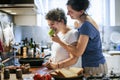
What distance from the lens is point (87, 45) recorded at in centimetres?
223

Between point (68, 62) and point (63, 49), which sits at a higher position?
point (63, 49)

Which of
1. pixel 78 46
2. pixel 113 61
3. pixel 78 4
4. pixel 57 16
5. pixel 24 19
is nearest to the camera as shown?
pixel 78 46

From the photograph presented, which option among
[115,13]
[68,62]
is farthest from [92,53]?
[115,13]

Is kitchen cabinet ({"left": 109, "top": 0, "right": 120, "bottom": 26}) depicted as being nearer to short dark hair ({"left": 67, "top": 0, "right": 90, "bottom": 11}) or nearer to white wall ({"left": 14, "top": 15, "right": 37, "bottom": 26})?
white wall ({"left": 14, "top": 15, "right": 37, "bottom": 26})

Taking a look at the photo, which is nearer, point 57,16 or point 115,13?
point 57,16

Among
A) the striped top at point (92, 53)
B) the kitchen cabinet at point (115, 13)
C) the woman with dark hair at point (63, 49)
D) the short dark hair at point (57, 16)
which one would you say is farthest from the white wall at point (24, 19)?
the striped top at point (92, 53)

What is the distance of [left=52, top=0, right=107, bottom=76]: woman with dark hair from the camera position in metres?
2.17

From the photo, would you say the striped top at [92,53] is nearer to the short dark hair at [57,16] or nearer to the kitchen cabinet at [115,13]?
the short dark hair at [57,16]

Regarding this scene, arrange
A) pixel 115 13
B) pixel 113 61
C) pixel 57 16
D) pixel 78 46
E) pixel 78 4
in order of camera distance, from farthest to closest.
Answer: pixel 115 13 → pixel 113 61 → pixel 57 16 → pixel 78 4 → pixel 78 46

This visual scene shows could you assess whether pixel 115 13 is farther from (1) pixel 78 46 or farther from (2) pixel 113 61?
(1) pixel 78 46

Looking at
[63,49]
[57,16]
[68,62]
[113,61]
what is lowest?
[113,61]

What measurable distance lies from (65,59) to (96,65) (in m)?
0.33

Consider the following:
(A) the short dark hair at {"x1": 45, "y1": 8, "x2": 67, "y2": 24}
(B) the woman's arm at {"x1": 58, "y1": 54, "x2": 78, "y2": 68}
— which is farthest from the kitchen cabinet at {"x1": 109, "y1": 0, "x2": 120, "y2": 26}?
(B) the woman's arm at {"x1": 58, "y1": 54, "x2": 78, "y2": 68}

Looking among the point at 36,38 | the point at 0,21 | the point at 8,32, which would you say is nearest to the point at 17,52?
the point at 8,32
